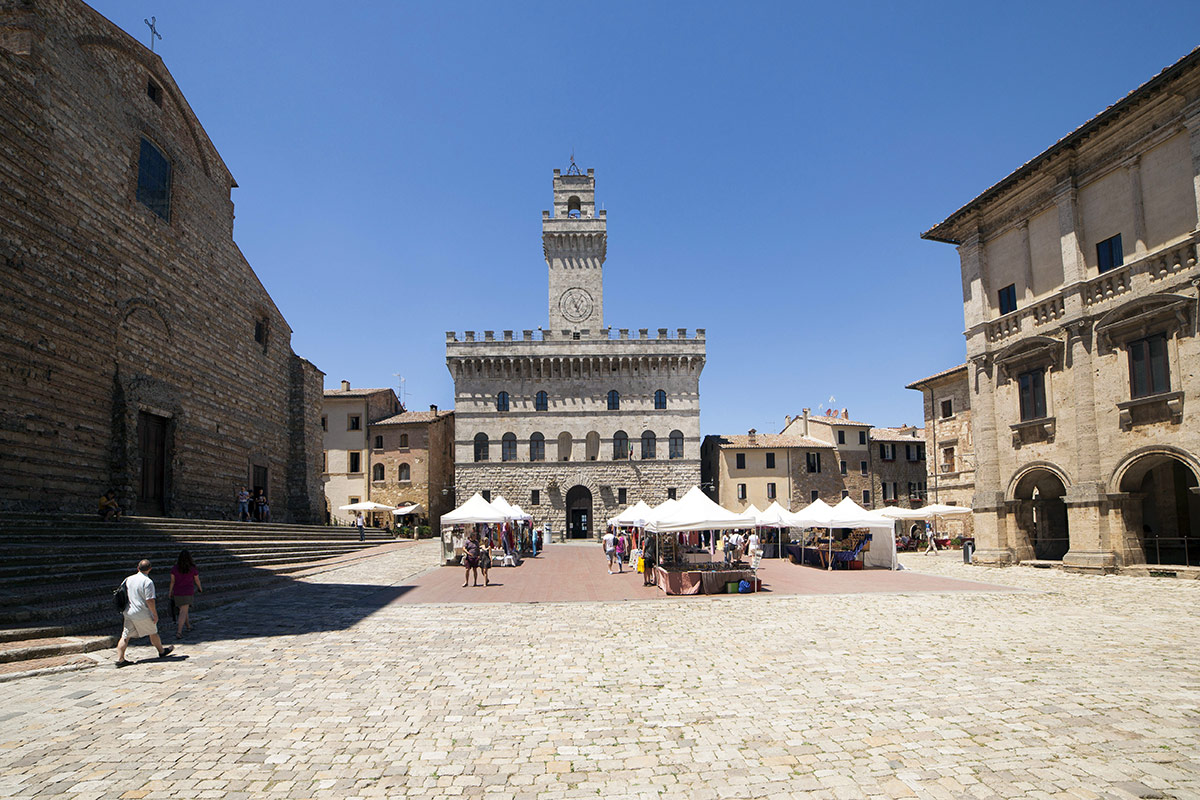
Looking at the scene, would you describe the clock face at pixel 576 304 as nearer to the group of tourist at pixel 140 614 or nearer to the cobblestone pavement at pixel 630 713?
the cobblestone pavement at pixel 630 713

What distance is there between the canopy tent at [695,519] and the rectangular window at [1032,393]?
10592mm

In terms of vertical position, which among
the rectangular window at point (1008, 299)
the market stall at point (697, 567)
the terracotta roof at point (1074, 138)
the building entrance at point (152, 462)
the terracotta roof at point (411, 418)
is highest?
the terracotta roof at point (1074, 138)

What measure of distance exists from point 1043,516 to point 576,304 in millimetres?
32153

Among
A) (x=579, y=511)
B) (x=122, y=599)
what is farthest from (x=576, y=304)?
(x=122, y=599)

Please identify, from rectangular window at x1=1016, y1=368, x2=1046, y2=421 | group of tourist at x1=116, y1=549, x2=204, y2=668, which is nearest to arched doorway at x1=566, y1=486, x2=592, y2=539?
rectangular window at x1=1016, y1=368, x2=1046, y2=421

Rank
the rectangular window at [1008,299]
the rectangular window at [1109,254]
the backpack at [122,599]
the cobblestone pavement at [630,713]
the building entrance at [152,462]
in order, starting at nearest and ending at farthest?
the cobblestone pavement at [630,713] → the backpack at [122,599] → the rectangular window at [1109,254] → the building entrance at [152,462] → the rectangular window at [1008,299]

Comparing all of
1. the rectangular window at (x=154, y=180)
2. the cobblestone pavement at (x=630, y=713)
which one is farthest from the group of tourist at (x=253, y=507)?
the cobblestone pavement at (x=630, y=713)

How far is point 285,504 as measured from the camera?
3031cm

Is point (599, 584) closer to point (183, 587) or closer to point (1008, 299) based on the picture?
point (183, 587)

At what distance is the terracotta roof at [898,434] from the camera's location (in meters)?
45.9

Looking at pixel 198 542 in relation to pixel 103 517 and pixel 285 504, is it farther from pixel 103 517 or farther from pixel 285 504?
pixel 285 504

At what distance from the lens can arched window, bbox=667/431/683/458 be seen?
4409 centimetres

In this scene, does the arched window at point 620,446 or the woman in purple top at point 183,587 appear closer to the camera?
the woman in purple top at point 183,587

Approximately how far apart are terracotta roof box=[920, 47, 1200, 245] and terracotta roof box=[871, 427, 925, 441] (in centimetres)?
2307
